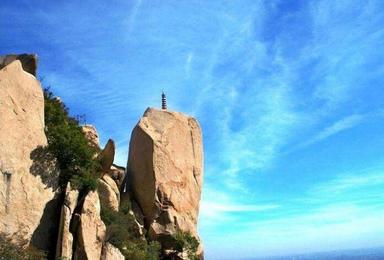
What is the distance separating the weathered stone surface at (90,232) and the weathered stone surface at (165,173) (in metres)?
9.12

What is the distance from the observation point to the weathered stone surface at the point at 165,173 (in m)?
41.4

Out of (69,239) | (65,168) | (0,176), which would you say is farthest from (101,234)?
(0,176)

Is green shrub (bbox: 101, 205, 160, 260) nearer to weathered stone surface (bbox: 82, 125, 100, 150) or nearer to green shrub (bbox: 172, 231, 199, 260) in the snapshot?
green shrub (bbox: 172, 231, 199, 260)

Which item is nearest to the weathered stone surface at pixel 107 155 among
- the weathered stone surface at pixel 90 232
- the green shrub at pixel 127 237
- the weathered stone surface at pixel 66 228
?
the green shrub at pixel 127 237

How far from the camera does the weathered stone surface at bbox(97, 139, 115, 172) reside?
130 feet

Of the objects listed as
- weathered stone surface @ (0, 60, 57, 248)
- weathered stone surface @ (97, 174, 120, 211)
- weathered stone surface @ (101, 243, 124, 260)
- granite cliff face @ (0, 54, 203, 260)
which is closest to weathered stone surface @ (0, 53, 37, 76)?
granite cliff face @ (0, 54, 203, 260)

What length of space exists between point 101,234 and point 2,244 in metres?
7.99

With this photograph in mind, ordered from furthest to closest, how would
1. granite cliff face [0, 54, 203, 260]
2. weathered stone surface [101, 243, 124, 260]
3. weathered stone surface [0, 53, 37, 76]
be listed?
weathered stone surface [0, 53, 37, 76] → weathered stone surface [101, 243, 124, 260] → granite cliff face [0, 54, 203, 260]

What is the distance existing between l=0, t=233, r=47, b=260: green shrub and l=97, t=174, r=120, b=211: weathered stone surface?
10722 millimetres

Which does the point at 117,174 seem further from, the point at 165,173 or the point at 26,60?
the point at 26,60

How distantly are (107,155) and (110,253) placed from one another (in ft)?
32.5

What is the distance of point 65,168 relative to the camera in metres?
34.2

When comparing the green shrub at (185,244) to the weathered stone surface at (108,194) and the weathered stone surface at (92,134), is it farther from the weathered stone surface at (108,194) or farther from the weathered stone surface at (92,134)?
the weathered stone surface at (92,134)

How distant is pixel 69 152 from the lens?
113 ft
